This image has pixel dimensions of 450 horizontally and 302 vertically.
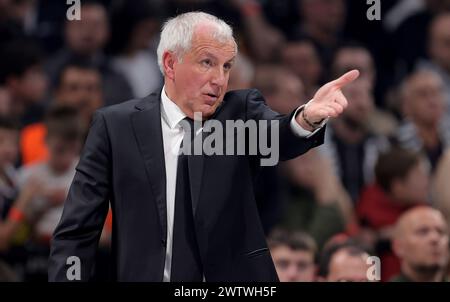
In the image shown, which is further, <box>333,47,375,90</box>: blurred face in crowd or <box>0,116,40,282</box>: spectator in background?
<box>333,47,375,90</box>: blurred face in crowd

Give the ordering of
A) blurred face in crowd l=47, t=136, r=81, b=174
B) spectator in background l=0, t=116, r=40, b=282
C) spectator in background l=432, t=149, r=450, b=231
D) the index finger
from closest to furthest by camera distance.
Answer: the index finger → spectator in background l=0, t=116, r=40, b=282 → blurred face in crowd l=47, t=136, r=81, b=174 → spectator in background l=432, t=149, r=450, b=231

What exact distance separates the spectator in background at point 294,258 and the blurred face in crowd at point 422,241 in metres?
0.43

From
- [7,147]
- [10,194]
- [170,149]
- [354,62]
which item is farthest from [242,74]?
[170,149]

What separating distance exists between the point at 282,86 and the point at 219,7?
0.86m

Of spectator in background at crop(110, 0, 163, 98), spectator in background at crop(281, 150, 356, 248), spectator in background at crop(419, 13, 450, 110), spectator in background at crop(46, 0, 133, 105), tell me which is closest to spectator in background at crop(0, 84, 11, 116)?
spectator in background at crop(46, 0, 133, 105)

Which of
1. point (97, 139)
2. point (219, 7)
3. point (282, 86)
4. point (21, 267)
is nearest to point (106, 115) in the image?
point (97, 139)

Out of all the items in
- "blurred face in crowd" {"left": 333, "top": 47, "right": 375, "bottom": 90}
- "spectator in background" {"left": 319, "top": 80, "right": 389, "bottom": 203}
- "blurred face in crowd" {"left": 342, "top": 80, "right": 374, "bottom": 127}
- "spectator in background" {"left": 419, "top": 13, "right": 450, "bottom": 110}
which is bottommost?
"spectator in background" {"left": 319, "top": 80, "right": 389, "bottom": 203}

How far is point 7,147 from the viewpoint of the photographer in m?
6.41

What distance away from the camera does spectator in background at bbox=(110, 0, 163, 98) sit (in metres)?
7.38

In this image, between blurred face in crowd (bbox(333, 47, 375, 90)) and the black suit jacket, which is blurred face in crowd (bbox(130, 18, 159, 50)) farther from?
the black suit jacket

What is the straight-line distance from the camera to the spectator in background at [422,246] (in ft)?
18.5

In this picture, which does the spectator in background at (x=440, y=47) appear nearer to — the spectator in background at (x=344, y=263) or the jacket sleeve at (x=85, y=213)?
the spectator in background at (x=344, y=263)

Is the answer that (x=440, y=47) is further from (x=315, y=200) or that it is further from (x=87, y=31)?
(x=87, y=31)

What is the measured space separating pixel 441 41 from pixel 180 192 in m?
4.16
